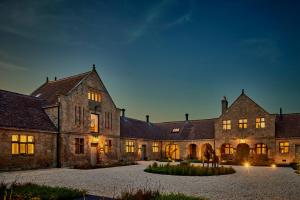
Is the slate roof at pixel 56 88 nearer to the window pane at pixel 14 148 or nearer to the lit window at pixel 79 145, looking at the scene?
the lit window at pixel 79 145

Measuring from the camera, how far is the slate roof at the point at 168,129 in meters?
42.5

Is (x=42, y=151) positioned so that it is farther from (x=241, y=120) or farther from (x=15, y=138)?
(x=241, y=120)

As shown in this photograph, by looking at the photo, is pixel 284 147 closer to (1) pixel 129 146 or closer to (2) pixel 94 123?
(1) pixel 129 146

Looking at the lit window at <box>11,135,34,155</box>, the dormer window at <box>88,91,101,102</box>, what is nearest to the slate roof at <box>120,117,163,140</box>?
the dormer window at <box>88,91,101,102</box>

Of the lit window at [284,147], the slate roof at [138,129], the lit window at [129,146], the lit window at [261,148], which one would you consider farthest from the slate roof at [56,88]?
the lit window at [284,147]

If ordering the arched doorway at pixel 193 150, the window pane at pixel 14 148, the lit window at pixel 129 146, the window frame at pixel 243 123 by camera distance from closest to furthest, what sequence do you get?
the window pane at pixel 14 148 → the window frame at pixel 243 123 → the lit window at pixel 129 146 → the arched doorway at pixel 193 150

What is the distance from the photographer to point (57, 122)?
28.1m

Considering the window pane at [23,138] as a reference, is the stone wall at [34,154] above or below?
below

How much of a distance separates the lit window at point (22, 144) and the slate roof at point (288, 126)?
3050 centimetres

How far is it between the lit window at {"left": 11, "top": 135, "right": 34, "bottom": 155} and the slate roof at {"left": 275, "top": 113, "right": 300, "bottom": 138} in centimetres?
3050

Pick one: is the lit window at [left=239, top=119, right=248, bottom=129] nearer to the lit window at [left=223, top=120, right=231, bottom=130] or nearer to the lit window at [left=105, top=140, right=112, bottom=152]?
the lit window at [left=223, top=120, right=231, bottom=130]

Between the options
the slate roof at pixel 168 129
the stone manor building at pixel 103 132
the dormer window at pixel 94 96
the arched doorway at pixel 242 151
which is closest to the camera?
the stone manor building at pixel 103 132

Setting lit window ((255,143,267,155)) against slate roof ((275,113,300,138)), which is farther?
lit window ((255,143,267,155))

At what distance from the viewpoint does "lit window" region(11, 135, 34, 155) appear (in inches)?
927
